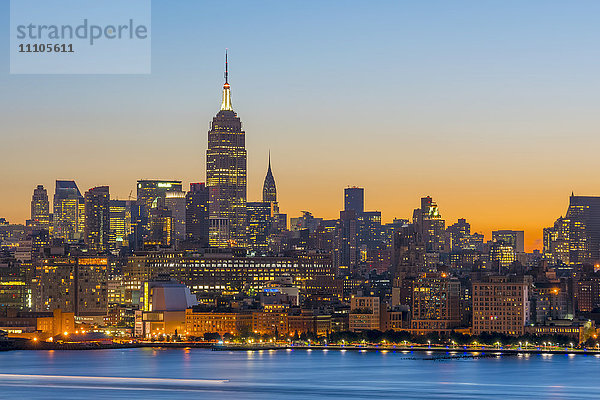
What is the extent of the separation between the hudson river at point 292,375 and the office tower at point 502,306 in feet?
35.0

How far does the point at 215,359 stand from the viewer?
119438 millimetres

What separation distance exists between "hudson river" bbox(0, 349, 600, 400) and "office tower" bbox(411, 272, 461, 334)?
13.1 meters

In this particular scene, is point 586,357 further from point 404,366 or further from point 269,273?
point 269,273

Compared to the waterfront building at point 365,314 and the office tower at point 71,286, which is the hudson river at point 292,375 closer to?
the waterfront building at point 365,314

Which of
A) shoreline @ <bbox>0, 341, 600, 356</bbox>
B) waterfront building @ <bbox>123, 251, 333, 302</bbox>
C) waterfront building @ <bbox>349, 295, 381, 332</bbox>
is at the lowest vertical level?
shoreline @ <bbox>0, 341, 600, 356</bbox>

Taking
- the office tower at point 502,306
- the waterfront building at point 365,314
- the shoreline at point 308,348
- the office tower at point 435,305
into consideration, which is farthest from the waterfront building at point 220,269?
the office tower at point 502,306

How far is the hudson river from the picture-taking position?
3533 inches

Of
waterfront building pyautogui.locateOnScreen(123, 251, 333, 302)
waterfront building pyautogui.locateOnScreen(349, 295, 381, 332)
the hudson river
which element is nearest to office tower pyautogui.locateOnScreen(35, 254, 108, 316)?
waterfront building pyautogui.locateOnScreen(123, 251, 333, 302)

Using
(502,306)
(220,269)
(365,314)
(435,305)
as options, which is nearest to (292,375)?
(502,306)

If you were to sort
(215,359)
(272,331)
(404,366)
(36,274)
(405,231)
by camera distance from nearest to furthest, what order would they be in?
(404,366) → (215,359) → (272,331) → (36,274) → (405,231)

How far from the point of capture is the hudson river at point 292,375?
89750mm

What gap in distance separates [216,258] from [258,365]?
6518cm

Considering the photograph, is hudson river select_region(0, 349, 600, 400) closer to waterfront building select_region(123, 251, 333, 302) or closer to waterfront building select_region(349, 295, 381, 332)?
waterfront building select_region(349, 295, 381, 332)

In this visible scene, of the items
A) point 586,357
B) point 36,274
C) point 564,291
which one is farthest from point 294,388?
point 36,274
